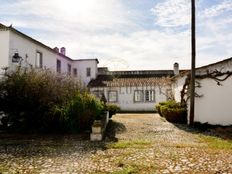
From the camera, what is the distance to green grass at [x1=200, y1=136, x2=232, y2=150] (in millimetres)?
11656

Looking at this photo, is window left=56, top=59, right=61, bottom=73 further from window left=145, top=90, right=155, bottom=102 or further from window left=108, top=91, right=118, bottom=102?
window left=145, top=90, right=155, bottom=102

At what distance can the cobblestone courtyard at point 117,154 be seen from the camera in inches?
335

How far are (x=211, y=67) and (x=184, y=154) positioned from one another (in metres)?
8.99

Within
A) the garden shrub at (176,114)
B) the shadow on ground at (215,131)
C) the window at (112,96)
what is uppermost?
the window at (112,96)

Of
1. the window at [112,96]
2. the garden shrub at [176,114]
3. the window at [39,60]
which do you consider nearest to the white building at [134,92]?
the window at [112,96]

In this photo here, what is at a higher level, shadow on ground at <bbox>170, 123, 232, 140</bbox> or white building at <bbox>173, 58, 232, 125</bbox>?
white building at <bbox>173, 58, 232, 125</bbox>

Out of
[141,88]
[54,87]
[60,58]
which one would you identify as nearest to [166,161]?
[54,87]

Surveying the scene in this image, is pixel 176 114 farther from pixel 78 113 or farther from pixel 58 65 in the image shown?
pixel 58 65

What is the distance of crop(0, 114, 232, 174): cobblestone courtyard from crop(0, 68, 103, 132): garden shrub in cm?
93

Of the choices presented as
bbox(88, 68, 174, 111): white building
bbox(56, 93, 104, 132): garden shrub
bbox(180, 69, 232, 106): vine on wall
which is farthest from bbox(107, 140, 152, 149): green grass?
bbox(88, 68, 174, 111): white building

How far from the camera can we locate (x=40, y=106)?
15008mm

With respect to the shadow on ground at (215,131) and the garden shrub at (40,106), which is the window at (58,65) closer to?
the garden shrub at (40,106)

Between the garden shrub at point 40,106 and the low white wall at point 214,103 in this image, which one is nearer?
the garden shrub at point 40,106

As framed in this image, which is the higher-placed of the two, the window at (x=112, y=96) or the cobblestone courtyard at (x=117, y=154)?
the window at (x=112, y=96)
